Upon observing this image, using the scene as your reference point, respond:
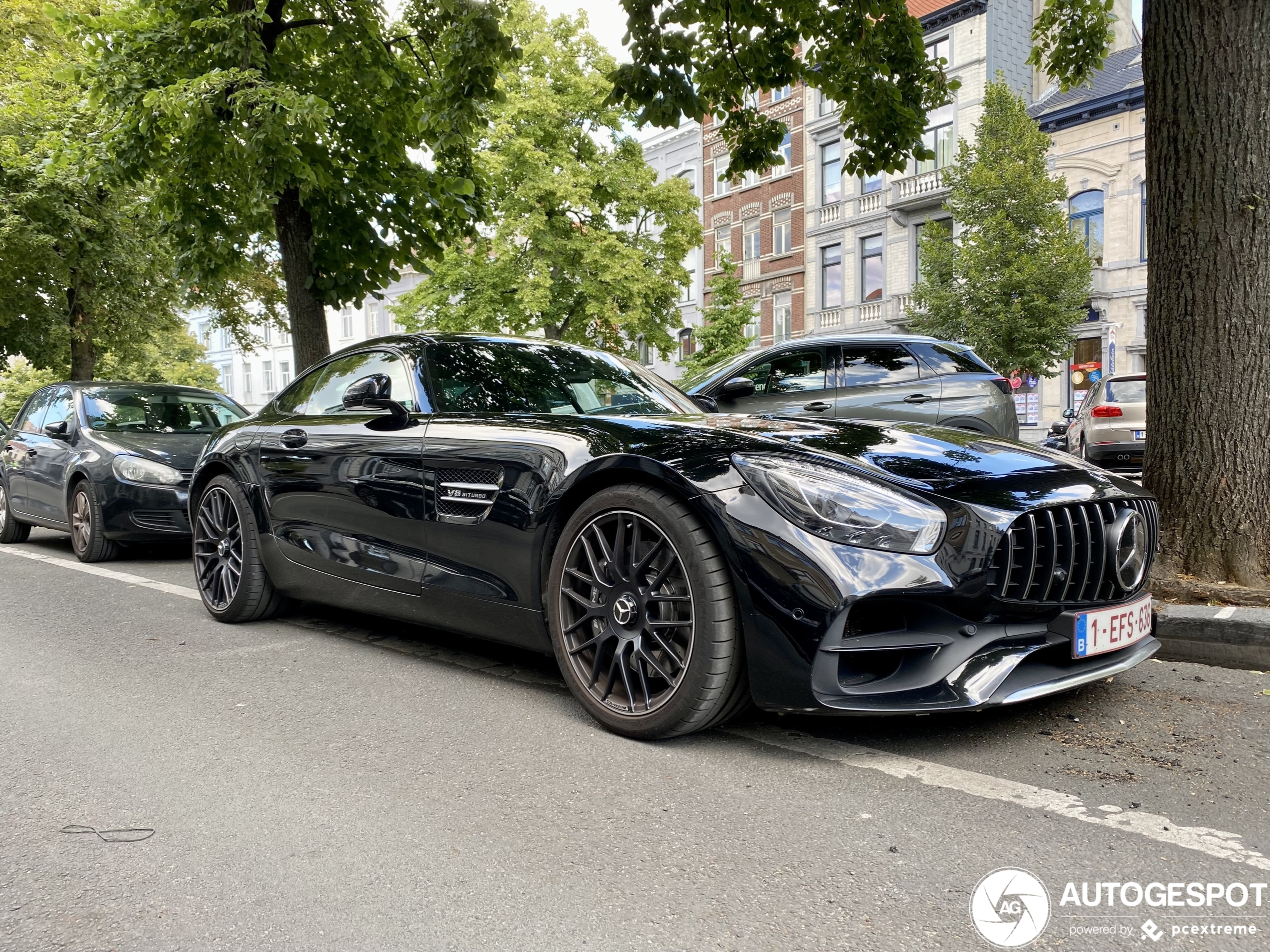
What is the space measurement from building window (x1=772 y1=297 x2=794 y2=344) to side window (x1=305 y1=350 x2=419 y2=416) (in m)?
32.0

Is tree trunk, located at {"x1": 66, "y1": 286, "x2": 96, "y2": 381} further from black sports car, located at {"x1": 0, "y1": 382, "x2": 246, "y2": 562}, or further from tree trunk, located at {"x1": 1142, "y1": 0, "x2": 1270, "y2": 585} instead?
tree trunk, located at {"x1": 1142, "y1": 0, "x2": 1270, "y2": 585}

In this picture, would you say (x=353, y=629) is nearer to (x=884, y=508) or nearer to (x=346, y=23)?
(x=884, y=508)

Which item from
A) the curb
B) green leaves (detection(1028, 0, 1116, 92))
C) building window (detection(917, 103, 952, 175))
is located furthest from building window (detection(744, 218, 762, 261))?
the curb

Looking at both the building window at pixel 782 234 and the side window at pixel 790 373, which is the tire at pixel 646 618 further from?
the building window at pixel 782 234

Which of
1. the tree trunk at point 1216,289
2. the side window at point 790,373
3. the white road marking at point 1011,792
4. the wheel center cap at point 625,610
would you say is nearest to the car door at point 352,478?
the white road marking at point 1011,792

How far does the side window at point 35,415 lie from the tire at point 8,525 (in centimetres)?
62

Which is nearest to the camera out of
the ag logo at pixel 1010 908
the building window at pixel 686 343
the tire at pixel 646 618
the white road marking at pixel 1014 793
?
the ag logo at pixel 1010 908

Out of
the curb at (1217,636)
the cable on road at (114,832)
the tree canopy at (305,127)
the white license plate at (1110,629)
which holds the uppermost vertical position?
the tree canopy at (305,127)

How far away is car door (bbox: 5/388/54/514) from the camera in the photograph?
9266 mm

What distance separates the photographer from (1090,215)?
27.9 meters

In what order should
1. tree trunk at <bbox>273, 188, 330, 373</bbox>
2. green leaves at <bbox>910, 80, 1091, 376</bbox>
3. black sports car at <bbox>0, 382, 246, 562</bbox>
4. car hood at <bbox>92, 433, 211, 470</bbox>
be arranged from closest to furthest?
black sports car at <bbox>0, 382, 246, 562</bbox>
car hood at <bbox>92, 433, 211, 470</bbox>
tree trunk at <bbox>273, 188, 330, 373</bbox>
green leaves at <bbox>910, 80, 1091, 376</bbox>

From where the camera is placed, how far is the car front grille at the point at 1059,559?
9.29ft

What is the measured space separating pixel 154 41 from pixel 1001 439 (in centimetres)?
962

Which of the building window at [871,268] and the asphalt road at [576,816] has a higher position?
the building window at [871,268]
